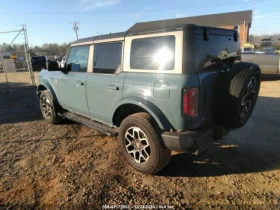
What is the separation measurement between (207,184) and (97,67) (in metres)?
2.45

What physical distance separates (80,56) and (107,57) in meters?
0.89

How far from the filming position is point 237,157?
3.62 meters

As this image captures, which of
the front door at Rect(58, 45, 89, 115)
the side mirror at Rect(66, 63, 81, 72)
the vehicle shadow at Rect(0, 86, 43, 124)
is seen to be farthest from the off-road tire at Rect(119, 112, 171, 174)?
the vehicle shadow at Rect(0, 86, 43, 124)

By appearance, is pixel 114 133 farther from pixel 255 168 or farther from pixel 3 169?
pixel 255 168

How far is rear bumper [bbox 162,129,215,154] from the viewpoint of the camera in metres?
2.73

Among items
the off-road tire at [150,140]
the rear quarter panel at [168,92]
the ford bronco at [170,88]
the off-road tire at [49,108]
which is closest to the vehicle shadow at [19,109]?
the off-road tire at [49,108]

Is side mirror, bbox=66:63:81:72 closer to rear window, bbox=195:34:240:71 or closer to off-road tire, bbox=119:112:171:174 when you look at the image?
off-road tire, bbox=119:112:171:174

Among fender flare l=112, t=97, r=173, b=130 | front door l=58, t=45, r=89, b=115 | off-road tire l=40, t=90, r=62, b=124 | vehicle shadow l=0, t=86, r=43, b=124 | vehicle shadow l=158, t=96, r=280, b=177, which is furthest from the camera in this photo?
vehicle shadow l=0, t=86, r=43, b=124

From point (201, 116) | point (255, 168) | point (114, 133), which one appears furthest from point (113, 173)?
Result: point (255, 168)

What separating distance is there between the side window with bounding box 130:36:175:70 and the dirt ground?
151 cm

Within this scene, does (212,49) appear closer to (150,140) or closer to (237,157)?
(150,140)

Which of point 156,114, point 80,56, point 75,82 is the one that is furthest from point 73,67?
point 156,114

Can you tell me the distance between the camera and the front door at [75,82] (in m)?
4.14

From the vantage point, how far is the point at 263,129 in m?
4.73
